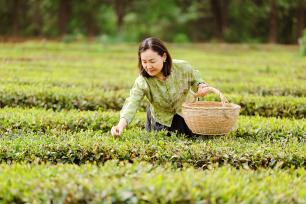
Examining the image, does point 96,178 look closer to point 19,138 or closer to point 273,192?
point 273,192

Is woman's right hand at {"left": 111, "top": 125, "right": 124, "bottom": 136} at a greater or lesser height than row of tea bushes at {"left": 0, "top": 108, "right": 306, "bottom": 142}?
greater

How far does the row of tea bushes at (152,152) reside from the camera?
16.7 feet

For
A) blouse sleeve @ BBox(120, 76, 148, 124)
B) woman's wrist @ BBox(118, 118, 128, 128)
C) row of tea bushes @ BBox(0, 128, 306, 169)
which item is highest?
Result: blouse sleeve @ BBox(120, 76, 148, 124)

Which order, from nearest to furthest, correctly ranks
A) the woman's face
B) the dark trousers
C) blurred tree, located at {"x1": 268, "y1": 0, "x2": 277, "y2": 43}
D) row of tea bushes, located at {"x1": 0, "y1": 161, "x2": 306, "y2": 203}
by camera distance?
1. row of tea bushes, located at {"x1": 0, "y1": 161, "x2": 306, "y2": 203}
2. the woman's face
3. the dark trousers
4. blurred tree, located at {"x1": 268, "y1": 0, "x2": 277, "y2": 43}

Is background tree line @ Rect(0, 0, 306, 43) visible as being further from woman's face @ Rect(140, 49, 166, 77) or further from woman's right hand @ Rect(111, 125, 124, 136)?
woman's right hand @ Rect(111, 125, 124, 136)

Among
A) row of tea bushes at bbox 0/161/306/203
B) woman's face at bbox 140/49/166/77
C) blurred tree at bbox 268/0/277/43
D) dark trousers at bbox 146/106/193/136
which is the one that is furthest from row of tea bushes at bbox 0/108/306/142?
blurred tree at bbox 268/0/277/43

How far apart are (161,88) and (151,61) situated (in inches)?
18.4

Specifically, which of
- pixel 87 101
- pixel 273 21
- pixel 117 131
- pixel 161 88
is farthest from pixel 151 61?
pixel 273 21

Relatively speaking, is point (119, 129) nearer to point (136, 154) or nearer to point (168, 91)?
point (136, 154)

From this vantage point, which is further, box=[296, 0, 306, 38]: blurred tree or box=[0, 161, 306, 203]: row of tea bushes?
box=[296, 0, 306, 38]: blurred tree

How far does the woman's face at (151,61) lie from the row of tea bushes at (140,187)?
1880 millimetres

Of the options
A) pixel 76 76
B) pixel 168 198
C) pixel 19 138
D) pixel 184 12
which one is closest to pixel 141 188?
pixel 168 198

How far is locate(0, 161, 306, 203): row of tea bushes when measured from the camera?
3514mm

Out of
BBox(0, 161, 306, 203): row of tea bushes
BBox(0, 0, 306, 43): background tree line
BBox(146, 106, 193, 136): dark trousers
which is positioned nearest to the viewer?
BBox(0, 161, 306, 203): row of tea bushes
